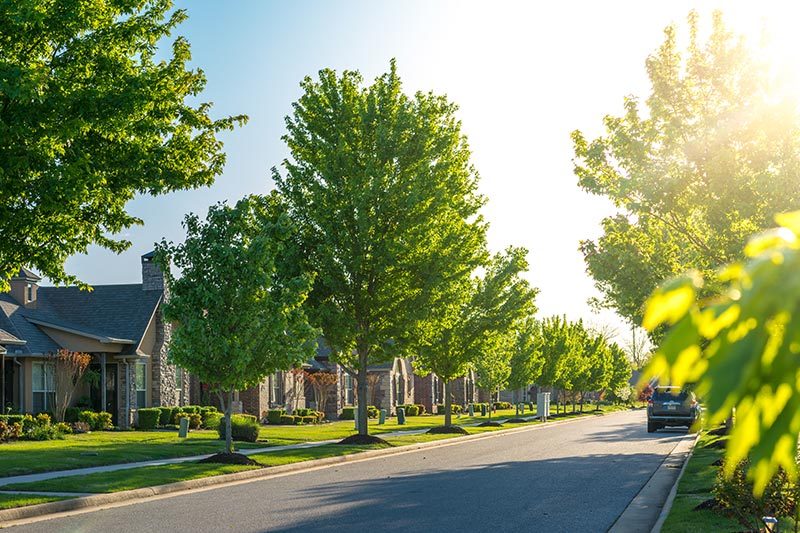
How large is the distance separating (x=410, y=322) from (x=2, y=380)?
16.6 m

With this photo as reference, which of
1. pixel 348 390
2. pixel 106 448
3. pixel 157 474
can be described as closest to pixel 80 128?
pixel 157 474

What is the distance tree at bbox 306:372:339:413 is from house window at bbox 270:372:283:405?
1757 mm

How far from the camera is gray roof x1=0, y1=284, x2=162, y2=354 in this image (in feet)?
136

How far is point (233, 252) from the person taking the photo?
2433 cm

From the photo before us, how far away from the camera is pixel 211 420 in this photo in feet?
143

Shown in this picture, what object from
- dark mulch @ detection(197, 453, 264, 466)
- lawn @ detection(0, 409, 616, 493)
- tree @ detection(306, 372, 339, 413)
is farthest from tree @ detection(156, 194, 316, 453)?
tree @ detection(306, 372, 339, 413)

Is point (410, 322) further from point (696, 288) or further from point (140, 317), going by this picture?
point (696, 288)

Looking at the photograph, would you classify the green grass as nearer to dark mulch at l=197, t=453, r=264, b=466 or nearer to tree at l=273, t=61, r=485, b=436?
dark mulch at l=197, t=453, r=264, b=466

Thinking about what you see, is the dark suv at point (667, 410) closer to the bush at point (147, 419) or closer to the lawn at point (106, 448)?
the lawn at point (106, 448)

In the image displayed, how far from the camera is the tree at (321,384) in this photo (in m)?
57.2

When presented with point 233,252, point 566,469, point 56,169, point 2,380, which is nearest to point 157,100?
point 56,169

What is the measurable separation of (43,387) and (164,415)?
205 inches

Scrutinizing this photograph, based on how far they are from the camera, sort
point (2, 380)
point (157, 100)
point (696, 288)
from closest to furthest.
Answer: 1. point (696, 288)
2. point (157, 100)
3. point (2, 380)

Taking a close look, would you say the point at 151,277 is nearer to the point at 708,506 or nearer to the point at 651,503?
the point at 651,503
